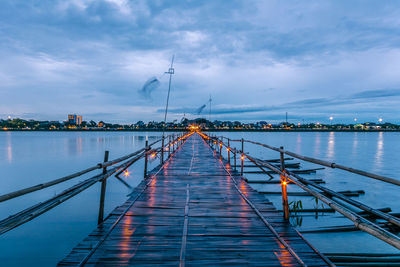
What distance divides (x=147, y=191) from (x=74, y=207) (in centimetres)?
718

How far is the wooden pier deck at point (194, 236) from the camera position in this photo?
324 cm

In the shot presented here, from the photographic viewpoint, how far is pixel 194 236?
12.8 feet

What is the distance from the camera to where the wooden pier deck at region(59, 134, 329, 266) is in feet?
10.6

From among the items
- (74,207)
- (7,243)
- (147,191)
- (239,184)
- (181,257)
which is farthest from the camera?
(74,207)

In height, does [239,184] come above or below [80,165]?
above

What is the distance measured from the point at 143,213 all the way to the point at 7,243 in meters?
6.81

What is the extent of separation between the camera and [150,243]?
367 centimetres

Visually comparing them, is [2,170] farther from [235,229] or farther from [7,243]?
[235,229]

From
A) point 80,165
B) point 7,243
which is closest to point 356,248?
point 7,243

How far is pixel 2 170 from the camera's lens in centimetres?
2417

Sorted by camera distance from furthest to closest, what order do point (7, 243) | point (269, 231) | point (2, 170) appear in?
point (2, 170) < point (7, 243) < point (269, 231)

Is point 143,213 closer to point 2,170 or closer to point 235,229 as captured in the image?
point 235,229

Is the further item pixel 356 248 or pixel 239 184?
pixel 239 184

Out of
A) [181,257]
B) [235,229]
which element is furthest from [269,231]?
[181,257]
